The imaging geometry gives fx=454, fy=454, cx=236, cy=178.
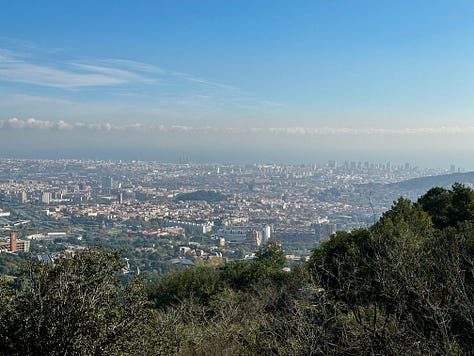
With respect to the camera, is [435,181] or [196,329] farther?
[435,181]

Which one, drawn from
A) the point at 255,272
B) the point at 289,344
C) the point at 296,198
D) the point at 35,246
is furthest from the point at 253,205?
the point at 289,344

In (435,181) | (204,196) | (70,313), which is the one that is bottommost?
(204,196)

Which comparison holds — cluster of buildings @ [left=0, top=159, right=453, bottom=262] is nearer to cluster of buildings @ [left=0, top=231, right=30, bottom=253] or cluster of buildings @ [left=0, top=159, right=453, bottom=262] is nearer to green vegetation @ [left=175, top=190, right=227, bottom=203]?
cluster of buildings @ [left=0, top=231, right=30, bottom=253]

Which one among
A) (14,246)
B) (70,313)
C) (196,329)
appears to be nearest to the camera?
(70,313)

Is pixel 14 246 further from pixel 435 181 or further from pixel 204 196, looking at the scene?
pixel 435 181

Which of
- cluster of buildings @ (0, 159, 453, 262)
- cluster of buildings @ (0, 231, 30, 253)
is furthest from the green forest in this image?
cluster of buildings @ (0, 231, 30, 253)

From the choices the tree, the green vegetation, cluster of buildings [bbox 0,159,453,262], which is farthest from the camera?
the green vegetation

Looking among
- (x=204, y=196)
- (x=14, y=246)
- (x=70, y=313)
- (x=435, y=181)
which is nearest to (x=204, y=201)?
(x=204, y=196)

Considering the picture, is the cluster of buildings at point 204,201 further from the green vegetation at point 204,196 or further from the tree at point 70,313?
the tree at point 70,313
